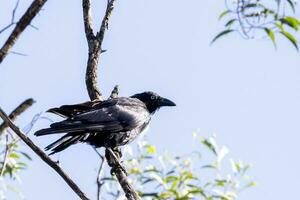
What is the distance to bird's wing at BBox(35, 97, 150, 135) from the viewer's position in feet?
Answer: 23.0

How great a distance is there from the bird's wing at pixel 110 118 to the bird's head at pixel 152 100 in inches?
15.1

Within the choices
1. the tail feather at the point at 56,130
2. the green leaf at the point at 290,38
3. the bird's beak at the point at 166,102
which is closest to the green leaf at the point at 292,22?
the green leaf at the point at 290,38

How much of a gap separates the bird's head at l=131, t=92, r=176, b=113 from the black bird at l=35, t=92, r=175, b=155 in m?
0.34

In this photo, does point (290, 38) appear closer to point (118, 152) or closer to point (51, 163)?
point (118, 152)

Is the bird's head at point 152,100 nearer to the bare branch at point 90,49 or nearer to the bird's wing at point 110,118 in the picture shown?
the bird's wing at point 110,118

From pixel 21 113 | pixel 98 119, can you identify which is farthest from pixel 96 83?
pixel 21 113

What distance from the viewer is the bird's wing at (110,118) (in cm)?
702

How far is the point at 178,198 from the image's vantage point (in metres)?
7.57

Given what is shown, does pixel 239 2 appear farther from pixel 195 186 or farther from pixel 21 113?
pixel 21 113

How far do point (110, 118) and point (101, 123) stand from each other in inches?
10.0

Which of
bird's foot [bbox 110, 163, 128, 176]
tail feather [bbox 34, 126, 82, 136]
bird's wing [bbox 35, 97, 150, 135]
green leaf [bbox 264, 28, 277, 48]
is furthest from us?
green leaf [bbox 264, 28, 277, 48]

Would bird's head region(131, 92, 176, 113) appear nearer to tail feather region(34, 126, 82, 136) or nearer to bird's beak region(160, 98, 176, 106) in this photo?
bird's beak region(160, 98, 176, 106)

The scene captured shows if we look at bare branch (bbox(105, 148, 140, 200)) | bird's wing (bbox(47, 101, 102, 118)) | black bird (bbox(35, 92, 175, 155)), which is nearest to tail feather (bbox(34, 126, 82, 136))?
black bird (bbox(35, 92, 175, 155))

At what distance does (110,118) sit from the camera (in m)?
7.86
